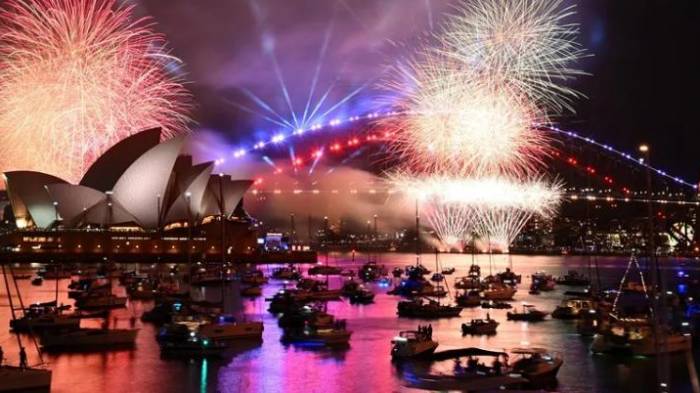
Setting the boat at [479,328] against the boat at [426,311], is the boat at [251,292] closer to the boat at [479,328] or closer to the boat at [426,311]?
the boat at [426,311]

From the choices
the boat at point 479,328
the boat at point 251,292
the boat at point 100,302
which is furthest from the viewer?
the boat at point 251,292

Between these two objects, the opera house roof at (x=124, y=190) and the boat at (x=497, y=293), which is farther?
the opera house roof at (x=124, y=190)

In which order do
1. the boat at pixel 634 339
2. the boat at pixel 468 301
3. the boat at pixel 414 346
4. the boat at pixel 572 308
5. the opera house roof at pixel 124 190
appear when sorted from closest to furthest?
the boat at pixel 414 346 → the boat at pixel 634 339 → the boat at pixel 572 308 → the boat at pixel 468 301 → the opera house roof at pixel 124 190

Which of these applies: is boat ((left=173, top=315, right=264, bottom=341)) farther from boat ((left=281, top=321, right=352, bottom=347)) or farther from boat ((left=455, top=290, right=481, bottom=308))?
boat ((left=455, top=290, right=481, bottom=308))

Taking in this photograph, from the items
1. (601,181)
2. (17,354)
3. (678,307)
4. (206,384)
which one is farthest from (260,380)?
(601,181)

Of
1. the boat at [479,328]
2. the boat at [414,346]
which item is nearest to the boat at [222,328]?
the boat at [414,346]
